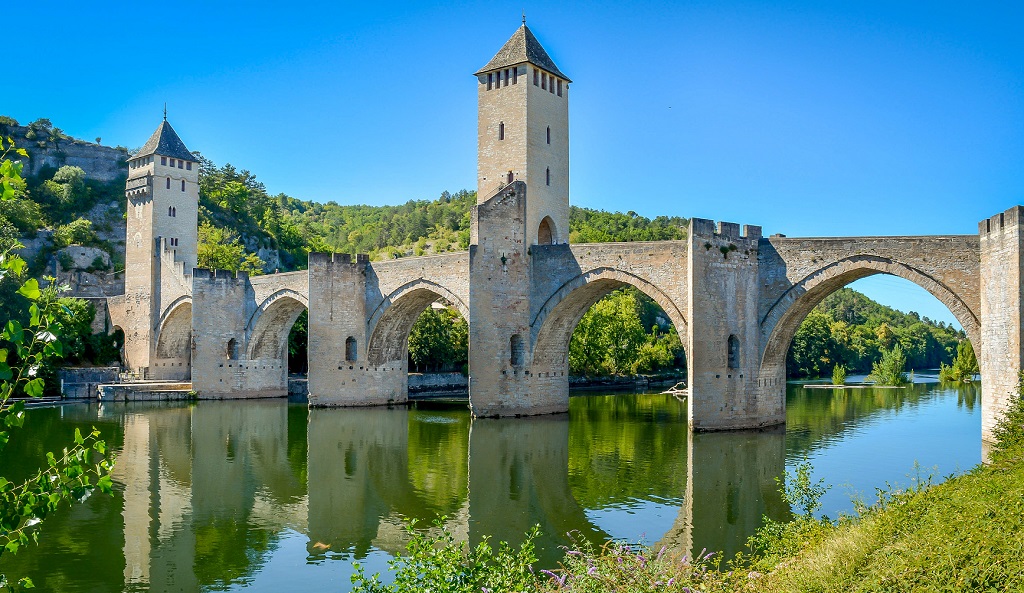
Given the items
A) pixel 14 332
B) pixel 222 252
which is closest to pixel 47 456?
pixel 14 332

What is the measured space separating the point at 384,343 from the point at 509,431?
9.97 metres

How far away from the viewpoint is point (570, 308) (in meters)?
26.6

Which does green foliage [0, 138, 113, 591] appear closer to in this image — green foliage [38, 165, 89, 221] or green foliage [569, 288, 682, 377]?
green foliage [569, 288, 682, 377]

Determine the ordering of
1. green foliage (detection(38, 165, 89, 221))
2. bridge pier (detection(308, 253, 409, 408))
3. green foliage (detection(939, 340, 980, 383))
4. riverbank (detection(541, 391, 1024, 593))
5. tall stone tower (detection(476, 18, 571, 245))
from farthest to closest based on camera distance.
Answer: green foliage (detection(38, 165, 89, 221)) → green foliage (detection(939, 340, 980, 383)) → bridge pier (detection(308, 253, 409, 408)) → tall stone tower (detection(476, 18, 571, 245)) → riverbank (detection(541, 391, 1024, 593))

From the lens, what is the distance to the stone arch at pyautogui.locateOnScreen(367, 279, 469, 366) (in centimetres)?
3030

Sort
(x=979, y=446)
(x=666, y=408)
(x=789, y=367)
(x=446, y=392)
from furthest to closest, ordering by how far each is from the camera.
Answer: (x=789, y=367) → (x=446, y=392) → (x=666, y=408) → (x=979, y=446)

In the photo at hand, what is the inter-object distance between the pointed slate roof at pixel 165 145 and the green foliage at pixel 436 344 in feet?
49.2

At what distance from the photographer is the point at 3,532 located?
13.3 feet

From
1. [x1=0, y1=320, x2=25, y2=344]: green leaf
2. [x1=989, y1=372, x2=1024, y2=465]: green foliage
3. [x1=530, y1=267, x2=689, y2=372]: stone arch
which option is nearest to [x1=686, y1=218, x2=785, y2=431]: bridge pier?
[x1=530, y1=267, x2=689, y2=372]: stone arch

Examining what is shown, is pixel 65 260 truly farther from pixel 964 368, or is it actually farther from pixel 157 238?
pixel 964 368

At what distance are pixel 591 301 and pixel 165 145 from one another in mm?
26655

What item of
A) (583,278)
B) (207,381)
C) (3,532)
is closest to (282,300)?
(207,381)

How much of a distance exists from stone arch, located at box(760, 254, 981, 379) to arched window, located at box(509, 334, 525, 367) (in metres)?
7.45

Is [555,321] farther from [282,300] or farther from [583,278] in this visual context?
[282,300]
